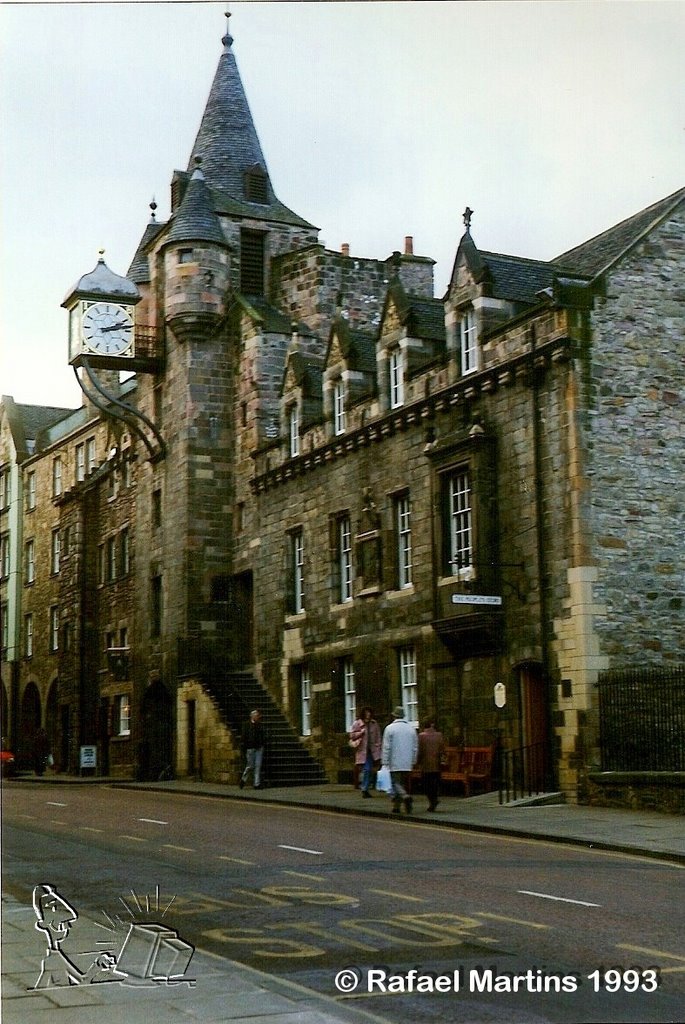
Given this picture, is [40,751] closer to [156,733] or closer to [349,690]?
[349,690]

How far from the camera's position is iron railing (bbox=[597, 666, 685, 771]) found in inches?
875

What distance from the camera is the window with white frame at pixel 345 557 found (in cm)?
3152

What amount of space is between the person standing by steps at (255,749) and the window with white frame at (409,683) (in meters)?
3.09

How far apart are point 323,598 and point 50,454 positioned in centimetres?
926

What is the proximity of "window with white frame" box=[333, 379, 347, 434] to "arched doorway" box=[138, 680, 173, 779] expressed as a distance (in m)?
9.41

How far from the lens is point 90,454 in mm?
44375

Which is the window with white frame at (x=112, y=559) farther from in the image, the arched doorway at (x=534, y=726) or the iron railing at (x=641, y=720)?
the iron railing at (x=641, y=720)

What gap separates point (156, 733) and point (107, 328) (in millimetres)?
10627

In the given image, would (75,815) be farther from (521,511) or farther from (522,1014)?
(522,1014)

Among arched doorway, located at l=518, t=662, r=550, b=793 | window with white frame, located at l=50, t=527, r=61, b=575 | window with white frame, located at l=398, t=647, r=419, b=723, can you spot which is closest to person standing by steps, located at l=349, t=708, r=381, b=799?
window with white frame, located at l=398, t=647, r=419, b=723

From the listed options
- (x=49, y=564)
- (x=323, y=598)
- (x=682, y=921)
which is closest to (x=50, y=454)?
(x=49, y=564)

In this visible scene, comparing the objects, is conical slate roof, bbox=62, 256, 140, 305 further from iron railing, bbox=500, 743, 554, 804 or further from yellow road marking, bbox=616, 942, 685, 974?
yellow road marking, bbox=616, 942, 685, 974

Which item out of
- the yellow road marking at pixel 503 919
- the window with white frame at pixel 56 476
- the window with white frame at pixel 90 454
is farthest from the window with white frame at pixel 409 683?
the window with white frame at pixel 90 454

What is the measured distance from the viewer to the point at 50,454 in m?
37.3
